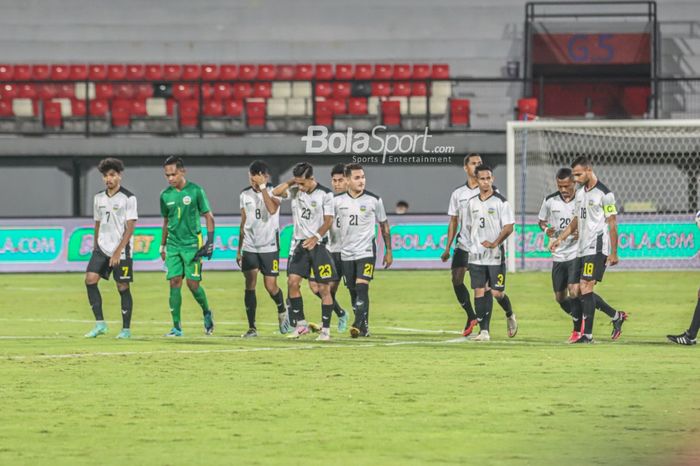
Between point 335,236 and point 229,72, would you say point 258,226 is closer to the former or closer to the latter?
point 335,236

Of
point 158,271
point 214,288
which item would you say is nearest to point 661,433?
point 214,288

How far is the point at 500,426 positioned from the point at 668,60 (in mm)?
31410

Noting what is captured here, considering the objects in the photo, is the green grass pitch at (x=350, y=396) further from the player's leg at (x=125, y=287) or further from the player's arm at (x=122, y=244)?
the player's arm at (x=122, y=244)

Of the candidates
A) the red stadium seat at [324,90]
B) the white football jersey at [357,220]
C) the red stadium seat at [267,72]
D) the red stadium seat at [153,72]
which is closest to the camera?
the white football jersey at [357,220]

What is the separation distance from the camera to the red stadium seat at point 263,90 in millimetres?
35531

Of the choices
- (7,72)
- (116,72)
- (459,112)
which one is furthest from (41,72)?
(459,112)

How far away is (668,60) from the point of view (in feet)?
127

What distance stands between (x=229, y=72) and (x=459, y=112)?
262 inches

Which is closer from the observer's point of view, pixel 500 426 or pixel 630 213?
pixel 500 426

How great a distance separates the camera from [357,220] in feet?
51.5

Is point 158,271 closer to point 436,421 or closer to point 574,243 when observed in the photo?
point 574,243

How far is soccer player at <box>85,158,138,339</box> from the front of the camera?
51.4 ft

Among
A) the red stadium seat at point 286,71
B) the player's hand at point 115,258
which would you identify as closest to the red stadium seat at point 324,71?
the red stadium seat at point 286,71

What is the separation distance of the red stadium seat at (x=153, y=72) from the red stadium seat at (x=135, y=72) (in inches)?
3.3
